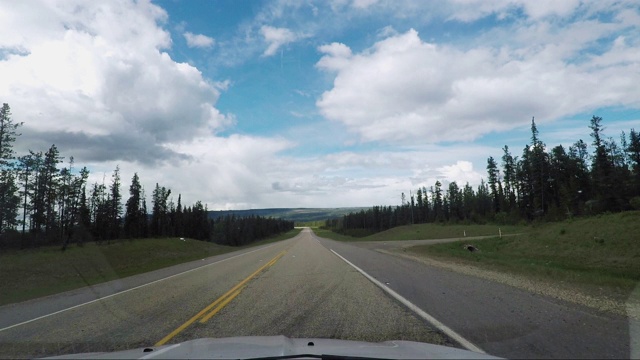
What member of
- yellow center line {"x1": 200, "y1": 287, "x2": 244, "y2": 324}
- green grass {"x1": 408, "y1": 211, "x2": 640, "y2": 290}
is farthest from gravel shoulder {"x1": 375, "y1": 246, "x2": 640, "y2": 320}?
yellow center line {"x1": 200, "y1": 287, "x2": 244, "y2": 324}

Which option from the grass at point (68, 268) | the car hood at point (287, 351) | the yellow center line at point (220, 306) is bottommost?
the grass at point (68, 268)

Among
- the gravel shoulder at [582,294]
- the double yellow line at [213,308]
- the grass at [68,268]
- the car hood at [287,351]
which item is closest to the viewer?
the car hood at [287,351]

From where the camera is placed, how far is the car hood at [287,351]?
397cm

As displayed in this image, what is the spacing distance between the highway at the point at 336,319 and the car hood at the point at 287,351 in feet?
4.35

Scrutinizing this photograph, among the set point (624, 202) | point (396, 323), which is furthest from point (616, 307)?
point (624, 202)

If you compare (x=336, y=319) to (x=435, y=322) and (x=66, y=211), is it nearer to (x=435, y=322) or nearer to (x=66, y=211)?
(x=435, y=322)

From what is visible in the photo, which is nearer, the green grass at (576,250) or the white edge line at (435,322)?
the white edge line at (435,322)

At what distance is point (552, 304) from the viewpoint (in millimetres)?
8375

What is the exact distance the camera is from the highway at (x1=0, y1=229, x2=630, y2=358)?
231 inches

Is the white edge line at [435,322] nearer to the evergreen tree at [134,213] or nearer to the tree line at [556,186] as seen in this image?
the tree line at [556,186]

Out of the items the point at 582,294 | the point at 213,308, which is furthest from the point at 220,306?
the point at 582,294

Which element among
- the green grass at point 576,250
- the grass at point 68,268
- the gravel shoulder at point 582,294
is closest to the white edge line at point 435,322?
the gravel shoulder at point 582,294

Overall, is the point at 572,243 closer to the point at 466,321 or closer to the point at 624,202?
the point at 466,321

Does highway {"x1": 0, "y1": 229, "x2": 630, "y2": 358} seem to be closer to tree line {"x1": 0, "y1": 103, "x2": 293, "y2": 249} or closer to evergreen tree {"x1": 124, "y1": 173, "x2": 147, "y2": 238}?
tree line {"x1": 0, "y1": 103, "x2": 293, "y2": 249}
